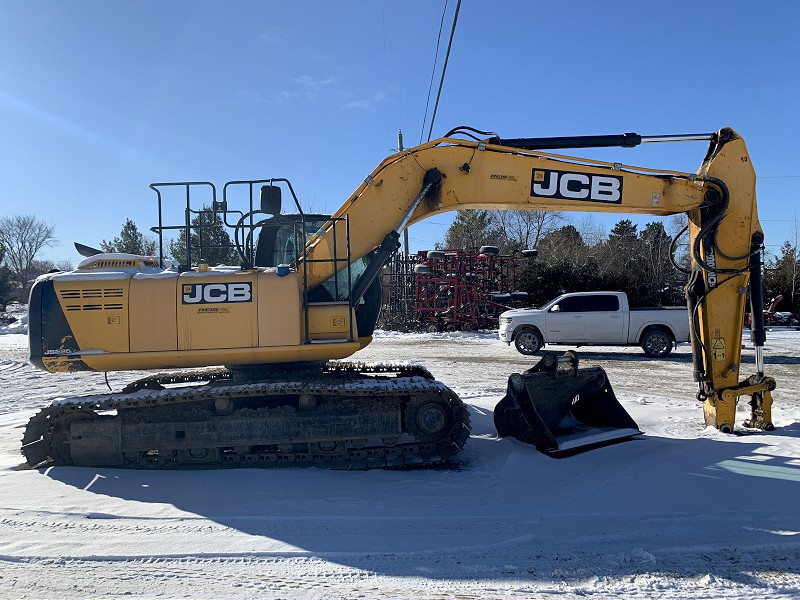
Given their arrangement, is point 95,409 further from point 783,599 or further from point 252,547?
point 783,599

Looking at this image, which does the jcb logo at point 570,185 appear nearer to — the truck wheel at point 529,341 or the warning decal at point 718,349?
the warning decal at point 718,349

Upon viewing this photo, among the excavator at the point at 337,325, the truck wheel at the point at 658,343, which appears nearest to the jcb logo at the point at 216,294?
the excavator at the point at 337,325

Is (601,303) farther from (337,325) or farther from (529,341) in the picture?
(337,325)

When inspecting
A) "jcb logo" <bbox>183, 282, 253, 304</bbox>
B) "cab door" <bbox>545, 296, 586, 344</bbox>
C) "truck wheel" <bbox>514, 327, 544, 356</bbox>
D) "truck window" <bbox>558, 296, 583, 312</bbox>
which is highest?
"jcb logo" <bbox>183, 282, 253, 304</bbox>

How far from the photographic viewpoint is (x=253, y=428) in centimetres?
559

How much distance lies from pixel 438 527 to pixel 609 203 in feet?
13.7

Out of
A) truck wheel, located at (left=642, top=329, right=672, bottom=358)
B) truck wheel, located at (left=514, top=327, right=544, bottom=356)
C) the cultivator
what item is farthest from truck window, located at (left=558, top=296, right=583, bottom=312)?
the cultivator

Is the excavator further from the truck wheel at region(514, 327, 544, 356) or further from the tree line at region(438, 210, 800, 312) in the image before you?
the tree line at region(438, 210, 800, 312)

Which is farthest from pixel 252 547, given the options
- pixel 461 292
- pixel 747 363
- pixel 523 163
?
pixel 461 292

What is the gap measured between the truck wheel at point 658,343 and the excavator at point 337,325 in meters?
9.61

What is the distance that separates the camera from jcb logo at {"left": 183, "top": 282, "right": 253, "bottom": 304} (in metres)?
5.63

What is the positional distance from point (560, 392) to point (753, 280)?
2638 mm

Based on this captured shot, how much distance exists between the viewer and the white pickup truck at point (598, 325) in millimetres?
15797

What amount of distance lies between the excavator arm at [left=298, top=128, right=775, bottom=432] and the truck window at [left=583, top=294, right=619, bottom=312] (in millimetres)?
9792
